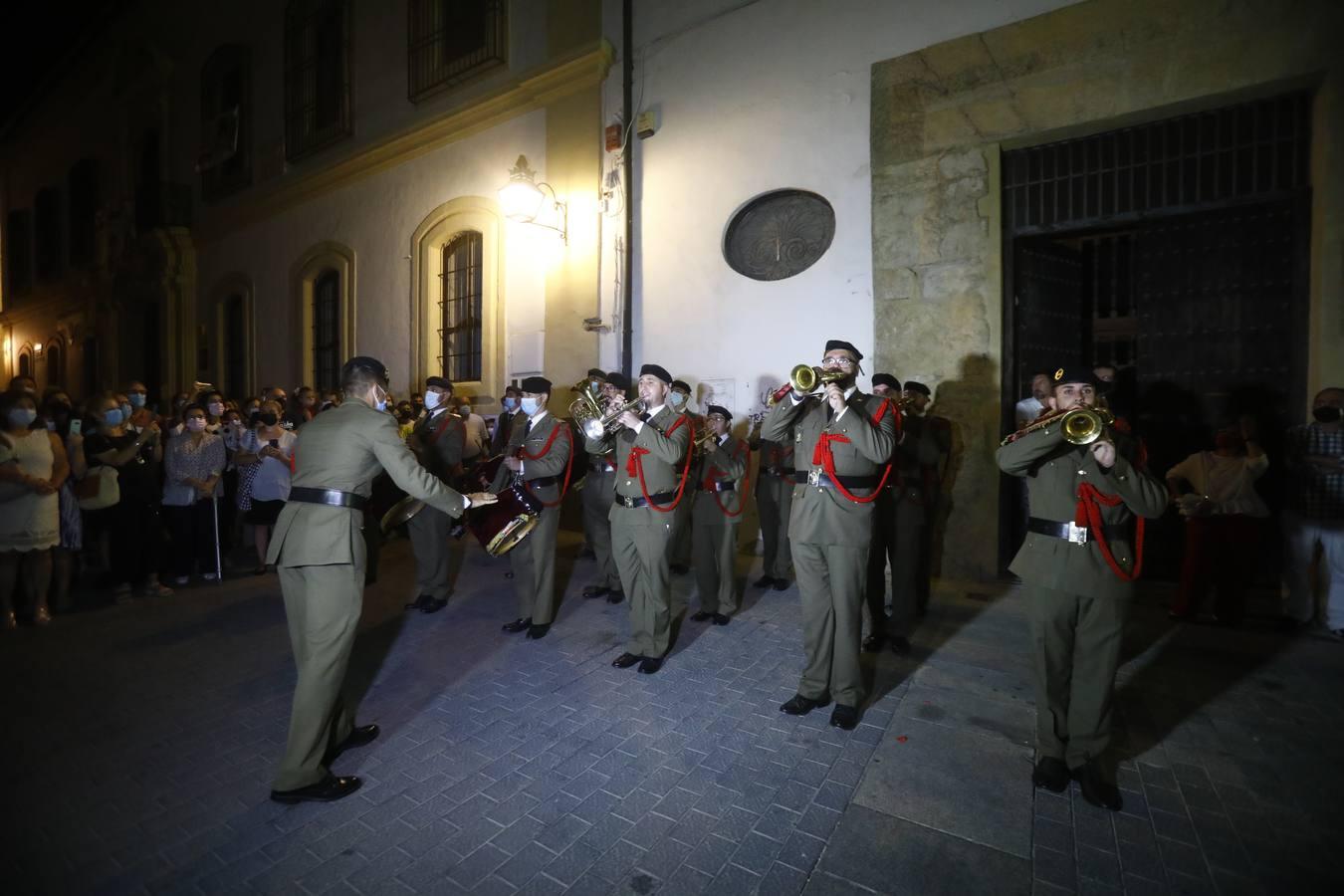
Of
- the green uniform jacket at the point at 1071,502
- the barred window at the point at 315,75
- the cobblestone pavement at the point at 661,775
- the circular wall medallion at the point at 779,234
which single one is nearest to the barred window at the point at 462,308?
the barred window at the point at 315,75

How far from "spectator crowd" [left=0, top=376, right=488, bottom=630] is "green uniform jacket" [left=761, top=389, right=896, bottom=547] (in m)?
4.55

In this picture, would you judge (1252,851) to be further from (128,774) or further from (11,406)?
(11,406)

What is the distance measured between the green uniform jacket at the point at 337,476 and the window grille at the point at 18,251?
29734 mm

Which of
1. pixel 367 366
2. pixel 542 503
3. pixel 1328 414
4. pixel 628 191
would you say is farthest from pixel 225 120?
pixel 1328 414

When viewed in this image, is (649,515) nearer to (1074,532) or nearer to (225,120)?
(1074,532)

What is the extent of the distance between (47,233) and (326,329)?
17.1 meters

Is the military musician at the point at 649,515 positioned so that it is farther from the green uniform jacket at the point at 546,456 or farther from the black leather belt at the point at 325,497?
the black leather belt at the point at 325,497

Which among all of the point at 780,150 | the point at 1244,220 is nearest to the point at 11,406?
the point at 780,150

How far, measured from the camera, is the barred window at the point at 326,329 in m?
14.0

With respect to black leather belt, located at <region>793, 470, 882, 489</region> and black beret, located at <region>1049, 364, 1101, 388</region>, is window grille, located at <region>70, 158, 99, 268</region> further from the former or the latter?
black beret, located at <region>1049, 364, 1101, 388</region>

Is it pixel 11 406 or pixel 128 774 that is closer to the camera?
pixel 128 774

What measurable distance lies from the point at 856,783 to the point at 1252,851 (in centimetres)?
159

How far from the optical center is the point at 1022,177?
673 centimetres

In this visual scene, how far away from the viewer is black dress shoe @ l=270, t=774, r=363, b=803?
2.98 meters
